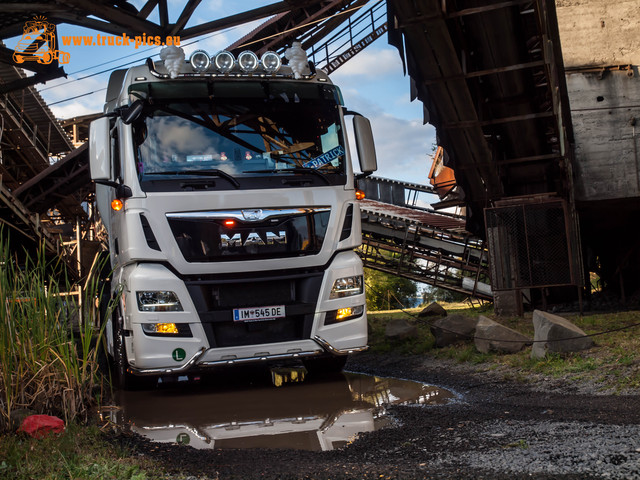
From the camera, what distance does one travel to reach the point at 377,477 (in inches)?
145

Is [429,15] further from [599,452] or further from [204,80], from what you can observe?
[599,452]

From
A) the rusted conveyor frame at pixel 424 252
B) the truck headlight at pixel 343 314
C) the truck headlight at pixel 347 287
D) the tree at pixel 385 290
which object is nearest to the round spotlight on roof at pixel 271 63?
the truck headlight at pixel 347 287

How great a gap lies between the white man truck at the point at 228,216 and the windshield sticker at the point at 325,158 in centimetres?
1

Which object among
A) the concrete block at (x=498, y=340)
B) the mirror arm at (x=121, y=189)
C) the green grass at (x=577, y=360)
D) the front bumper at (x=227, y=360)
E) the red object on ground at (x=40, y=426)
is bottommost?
the green grass at (x=577, y=360)

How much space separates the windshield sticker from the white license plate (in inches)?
61.8

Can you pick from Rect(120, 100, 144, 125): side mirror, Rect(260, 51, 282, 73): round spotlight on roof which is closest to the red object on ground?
Rect(120, 100, 144, 125): side mirror

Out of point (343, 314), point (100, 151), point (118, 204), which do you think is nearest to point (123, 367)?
point (118, 204)

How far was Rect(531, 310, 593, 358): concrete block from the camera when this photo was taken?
7660 mm

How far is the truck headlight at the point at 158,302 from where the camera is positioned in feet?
22.6

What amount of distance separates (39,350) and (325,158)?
3.57 meters

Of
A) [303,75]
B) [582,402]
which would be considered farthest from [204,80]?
[582,402]

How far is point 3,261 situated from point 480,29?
7188 mm

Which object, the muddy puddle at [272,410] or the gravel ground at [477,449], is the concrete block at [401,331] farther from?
the gravel ground at [477,449]

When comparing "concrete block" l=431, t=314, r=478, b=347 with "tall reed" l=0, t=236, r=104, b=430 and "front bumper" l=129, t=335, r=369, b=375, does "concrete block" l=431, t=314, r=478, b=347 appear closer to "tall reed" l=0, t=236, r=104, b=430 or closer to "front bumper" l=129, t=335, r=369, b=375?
"front bumper" l=129, t=335, r=369, b=375
